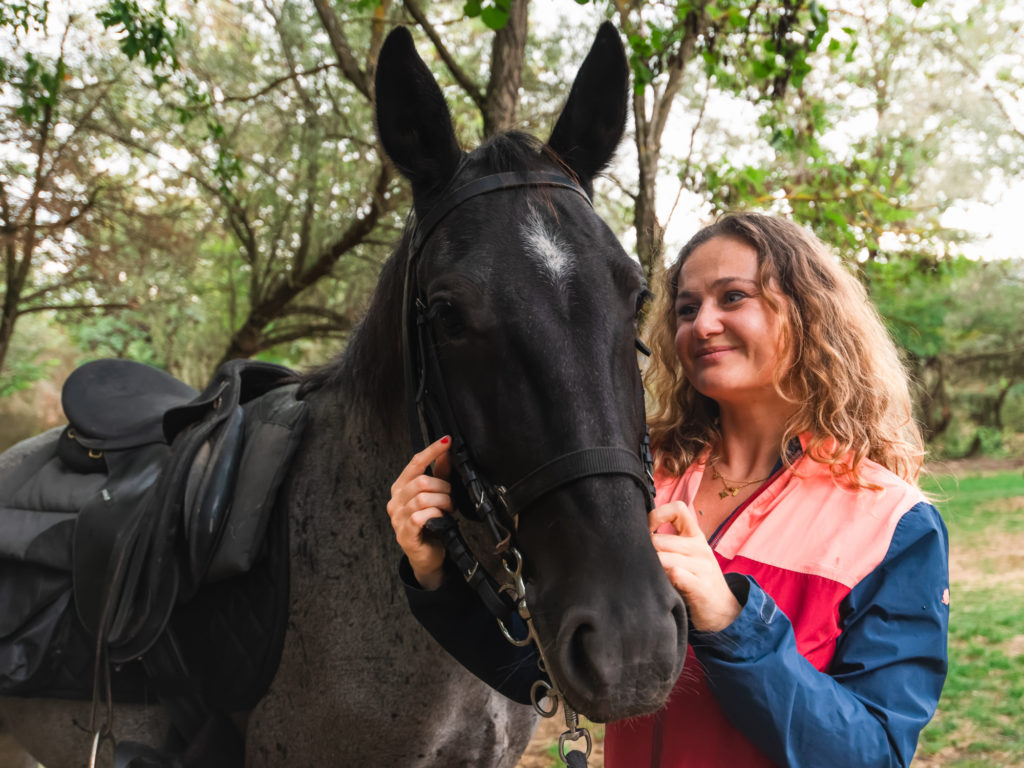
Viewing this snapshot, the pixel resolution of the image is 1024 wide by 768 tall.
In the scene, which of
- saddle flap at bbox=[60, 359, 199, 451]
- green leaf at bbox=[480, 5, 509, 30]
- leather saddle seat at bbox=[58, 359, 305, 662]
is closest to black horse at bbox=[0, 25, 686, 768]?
leather saddle seat at bbox=[58, 359, 305, 662]

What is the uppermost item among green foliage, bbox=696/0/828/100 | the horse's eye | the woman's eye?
green foliage, bbox=696/0/828/100

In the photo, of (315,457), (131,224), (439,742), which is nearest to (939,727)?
(439,742)

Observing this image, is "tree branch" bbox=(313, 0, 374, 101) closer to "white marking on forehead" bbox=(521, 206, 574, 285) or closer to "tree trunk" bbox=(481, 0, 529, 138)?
"tree trunk" bbox=(481, 0, 529, 138)

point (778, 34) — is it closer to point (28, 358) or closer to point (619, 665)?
point (619, 665)

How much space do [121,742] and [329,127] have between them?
6.82 m

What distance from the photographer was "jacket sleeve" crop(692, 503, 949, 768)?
125cm

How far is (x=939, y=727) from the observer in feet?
16.1

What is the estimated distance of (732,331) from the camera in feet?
5.48

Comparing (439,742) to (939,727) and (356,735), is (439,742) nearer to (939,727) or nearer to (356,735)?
(356,735)

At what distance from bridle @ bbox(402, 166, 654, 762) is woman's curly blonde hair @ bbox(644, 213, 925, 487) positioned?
1.38 feet

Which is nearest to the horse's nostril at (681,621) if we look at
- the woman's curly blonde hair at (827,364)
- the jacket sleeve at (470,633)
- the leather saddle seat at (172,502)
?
the jacket sleeve at (470,633)

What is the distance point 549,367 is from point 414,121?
2.41 ft

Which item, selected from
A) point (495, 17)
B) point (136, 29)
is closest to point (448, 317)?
point (495, 17)

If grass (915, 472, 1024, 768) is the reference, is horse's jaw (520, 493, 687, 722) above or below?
above
